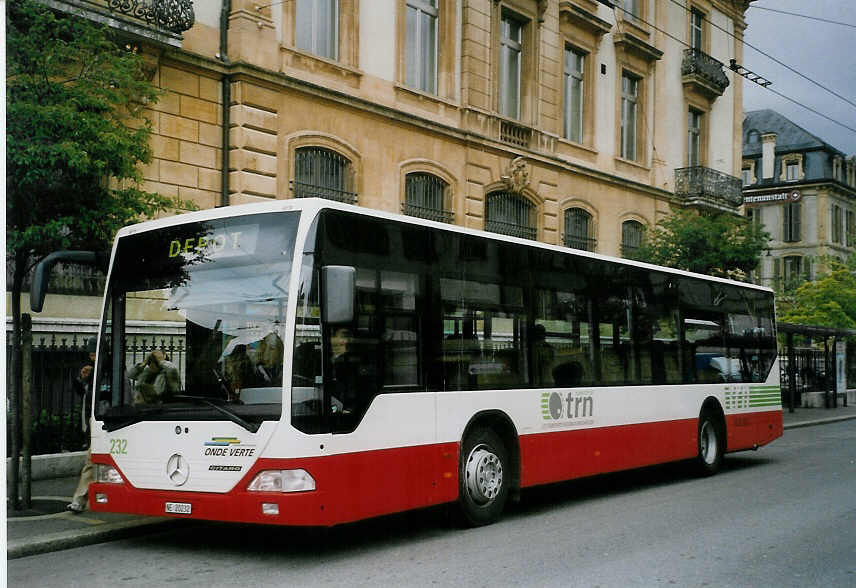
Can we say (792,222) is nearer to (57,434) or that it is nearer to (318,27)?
(318,27)

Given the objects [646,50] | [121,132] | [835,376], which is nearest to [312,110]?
[121,132]

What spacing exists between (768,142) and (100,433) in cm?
6609

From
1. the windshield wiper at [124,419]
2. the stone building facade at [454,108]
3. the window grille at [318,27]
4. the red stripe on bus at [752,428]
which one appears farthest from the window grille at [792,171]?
the windshield wiper at [124,419]

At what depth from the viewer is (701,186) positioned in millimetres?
30750

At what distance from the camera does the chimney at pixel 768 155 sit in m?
68.4

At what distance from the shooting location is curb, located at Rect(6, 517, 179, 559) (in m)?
8.38

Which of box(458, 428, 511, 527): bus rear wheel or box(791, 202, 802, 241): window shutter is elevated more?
box(791, 202, 802, 241): window shutter

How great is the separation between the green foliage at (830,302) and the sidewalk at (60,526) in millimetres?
40628

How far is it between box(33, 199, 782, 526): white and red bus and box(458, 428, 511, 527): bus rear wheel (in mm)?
21

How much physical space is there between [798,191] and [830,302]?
76.7 ft

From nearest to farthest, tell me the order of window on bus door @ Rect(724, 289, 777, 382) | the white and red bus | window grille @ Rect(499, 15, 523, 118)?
1. the white and red bus
2. window on bus door @ Rect(724, 289, 777, 382)
3. window grille @ Rect(499, 15, 523, 118)

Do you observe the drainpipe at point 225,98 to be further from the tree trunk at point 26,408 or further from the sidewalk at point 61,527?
the sidewalk at point 61,527

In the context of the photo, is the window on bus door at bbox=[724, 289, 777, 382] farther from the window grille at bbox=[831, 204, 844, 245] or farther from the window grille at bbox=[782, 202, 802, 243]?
the window grille at bbox=[831, 204, 844, 245]

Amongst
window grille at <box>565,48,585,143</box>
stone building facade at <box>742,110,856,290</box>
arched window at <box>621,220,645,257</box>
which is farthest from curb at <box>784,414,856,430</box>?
stone building facade at <box>742,110,856,290</box>
